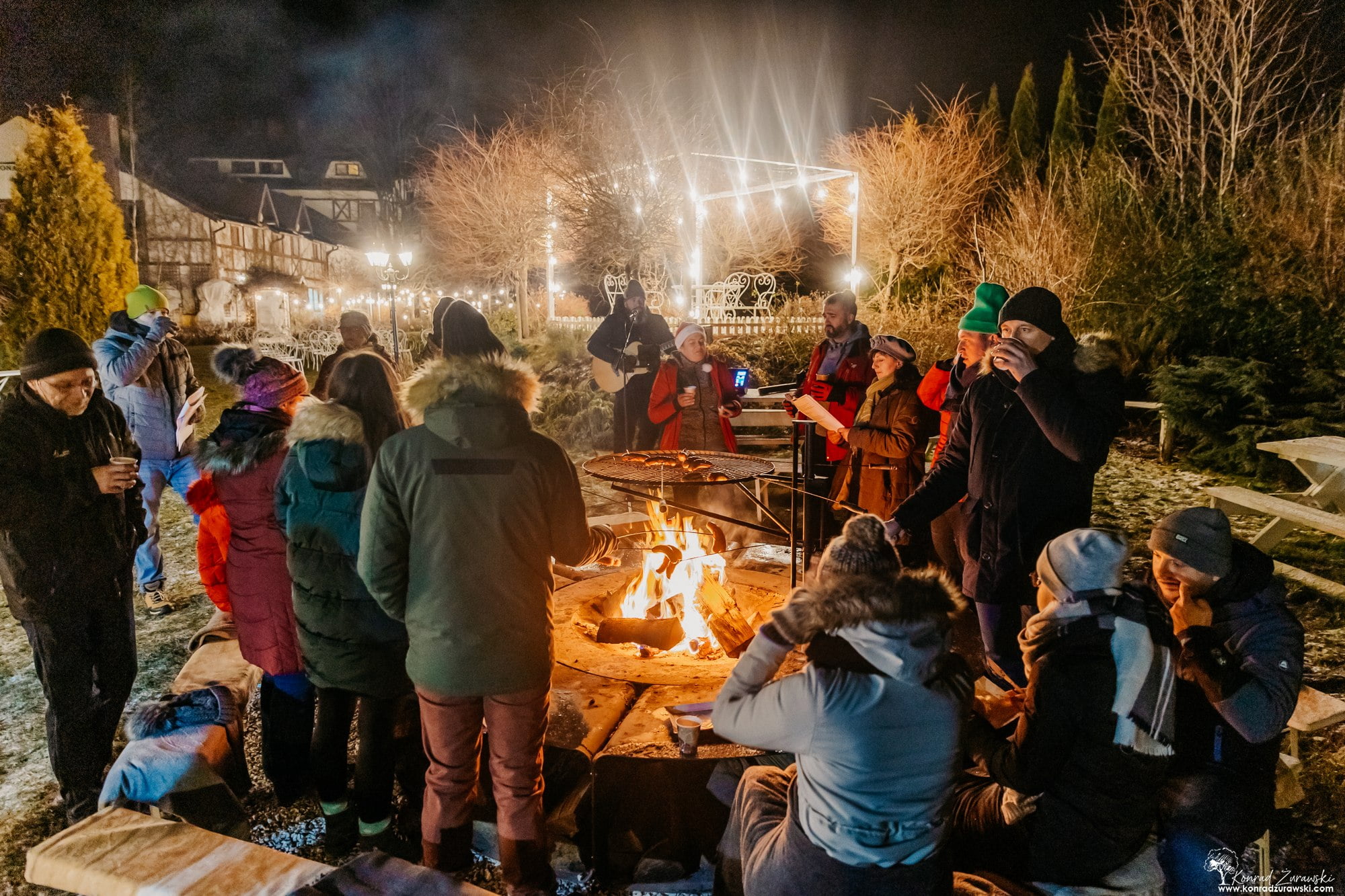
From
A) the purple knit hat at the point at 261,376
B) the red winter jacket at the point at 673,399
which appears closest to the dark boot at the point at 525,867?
the purple knit hat at the point at 261,376

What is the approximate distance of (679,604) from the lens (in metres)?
4.59

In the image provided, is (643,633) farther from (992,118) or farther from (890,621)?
(992,118)

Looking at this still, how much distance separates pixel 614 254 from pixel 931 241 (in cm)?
831

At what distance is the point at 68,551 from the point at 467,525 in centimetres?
200

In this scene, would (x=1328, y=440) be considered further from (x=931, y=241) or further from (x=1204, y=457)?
(x=931, y=241)

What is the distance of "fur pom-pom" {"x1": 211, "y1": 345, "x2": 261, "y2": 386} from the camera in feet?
12.1

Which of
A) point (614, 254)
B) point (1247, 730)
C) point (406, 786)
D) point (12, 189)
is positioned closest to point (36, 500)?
point (406, 786)

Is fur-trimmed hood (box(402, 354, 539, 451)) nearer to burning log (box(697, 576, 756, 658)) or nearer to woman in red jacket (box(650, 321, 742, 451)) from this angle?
burning log (box(697, 576, 756, 658))

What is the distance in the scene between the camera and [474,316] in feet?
→ 9.65

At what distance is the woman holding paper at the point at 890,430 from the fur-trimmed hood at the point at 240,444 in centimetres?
326

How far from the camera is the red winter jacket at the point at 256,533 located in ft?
10.9


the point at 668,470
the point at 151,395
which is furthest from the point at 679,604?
the point at 151,395

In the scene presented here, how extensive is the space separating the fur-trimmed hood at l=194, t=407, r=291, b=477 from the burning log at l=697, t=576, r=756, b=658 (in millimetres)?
2263

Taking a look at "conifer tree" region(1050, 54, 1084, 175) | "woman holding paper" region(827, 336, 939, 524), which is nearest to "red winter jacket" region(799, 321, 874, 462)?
"woman holding paper" region(827, 336, 939, 524)
